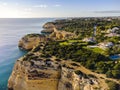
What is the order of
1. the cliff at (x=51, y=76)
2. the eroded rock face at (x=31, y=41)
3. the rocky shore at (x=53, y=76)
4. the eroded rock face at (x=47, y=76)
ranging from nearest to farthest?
the rocky shore at (x=53, y=76) < the cliff at (x=51, y=76) < the eroded rock face at (x=47, y=76) < the eroded rock face at (x=31, y=41)

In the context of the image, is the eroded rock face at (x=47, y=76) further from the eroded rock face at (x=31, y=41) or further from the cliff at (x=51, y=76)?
the eroded rock face at (x=31, y=41)

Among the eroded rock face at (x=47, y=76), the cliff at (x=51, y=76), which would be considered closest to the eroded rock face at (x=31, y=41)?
the cliff at (x=51, y=76)

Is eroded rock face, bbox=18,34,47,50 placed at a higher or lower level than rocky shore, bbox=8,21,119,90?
lower

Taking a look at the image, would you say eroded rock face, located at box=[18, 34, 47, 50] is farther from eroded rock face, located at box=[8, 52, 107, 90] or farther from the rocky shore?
eroded rock face, located at box=[8, 52, 107, 90]

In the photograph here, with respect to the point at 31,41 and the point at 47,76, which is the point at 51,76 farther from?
the point at 31,41

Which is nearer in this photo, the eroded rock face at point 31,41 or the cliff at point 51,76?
the cliff at point 51,76

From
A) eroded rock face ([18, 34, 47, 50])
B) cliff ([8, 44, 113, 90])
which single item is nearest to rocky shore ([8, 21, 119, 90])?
cliff ([8, 44, 113, 90])

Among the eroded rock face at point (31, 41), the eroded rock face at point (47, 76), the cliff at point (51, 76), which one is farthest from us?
the eroded rock face at point (31, 41)

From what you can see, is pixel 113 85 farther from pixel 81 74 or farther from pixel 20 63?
pixel 20 63

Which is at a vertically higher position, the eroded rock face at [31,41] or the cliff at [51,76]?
the cliff at [51,76]
